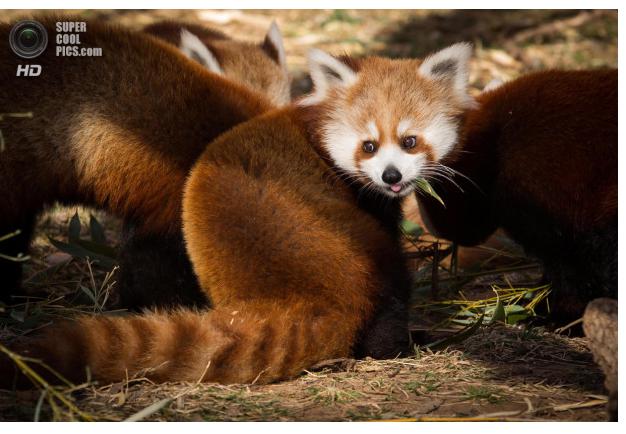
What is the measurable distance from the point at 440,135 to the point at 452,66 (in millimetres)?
304

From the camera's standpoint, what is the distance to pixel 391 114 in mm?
3096

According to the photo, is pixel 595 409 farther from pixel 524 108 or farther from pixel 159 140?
pixel 159 140

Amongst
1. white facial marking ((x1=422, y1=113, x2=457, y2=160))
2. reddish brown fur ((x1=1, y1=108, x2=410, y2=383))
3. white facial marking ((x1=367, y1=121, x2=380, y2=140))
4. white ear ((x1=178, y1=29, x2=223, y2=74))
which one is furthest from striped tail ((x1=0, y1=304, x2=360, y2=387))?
white ear ((x1=178, y1=29, x2=223, y2=74))

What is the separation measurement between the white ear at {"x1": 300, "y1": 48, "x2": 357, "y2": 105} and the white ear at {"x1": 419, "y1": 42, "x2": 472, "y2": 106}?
1.00 feet

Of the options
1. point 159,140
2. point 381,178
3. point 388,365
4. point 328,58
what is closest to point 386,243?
point 381,178

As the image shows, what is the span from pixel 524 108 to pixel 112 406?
2.03m

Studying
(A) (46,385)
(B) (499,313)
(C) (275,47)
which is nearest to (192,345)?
(A) (46,385)

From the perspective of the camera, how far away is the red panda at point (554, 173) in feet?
10.3

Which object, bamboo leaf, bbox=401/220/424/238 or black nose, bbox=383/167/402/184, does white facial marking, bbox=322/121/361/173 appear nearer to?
black nose, bbox=383/167/402/184

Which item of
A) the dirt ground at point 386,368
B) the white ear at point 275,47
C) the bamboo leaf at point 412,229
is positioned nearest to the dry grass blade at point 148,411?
the dirt ground at point 386,368

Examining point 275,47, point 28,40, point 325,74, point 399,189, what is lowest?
point 399,189

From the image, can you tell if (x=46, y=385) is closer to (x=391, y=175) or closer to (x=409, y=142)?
(x=391, y=175)

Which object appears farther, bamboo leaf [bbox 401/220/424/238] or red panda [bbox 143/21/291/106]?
red panda [bbox 143/21/291/106]

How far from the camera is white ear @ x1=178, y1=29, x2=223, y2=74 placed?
4.59m
